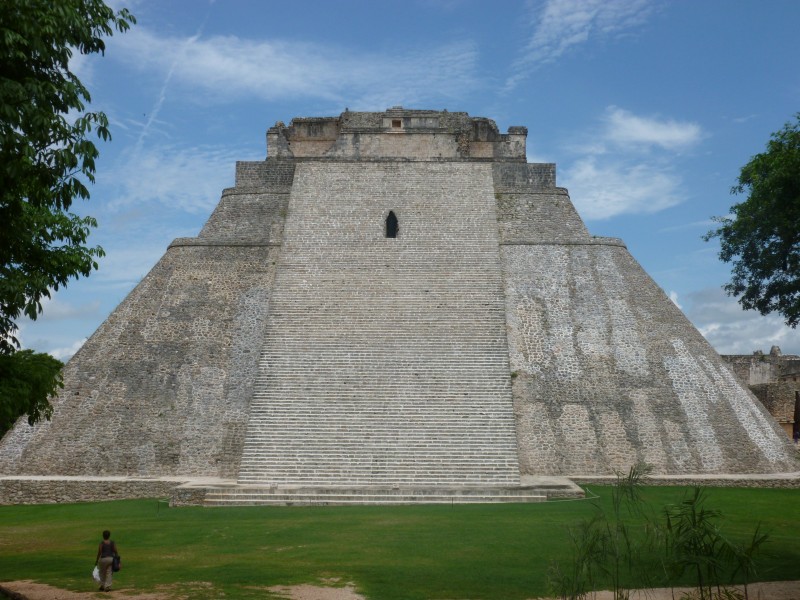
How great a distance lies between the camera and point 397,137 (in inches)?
889

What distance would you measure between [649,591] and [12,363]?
5521 millimetres

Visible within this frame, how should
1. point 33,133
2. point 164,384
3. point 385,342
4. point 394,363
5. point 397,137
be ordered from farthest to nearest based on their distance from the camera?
point 397,137 < point 385,342 < point 394,363 < point 164,384 < point 33,133

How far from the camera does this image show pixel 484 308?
16875 millimetres

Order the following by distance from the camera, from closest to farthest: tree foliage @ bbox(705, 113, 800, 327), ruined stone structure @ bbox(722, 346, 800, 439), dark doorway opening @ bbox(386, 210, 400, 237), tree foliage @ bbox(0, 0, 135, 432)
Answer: tree foliage @ bbox(0, 0, 135, 432) → tree foliage @ bbox(705, 113, 800, 327) → dark doorway opening @ bbox(386, 210, 400, 237) → ruined stone structure @ bbox(722, 346, 800, 439)

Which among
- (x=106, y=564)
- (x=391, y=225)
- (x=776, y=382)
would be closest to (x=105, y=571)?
(x=106, y=564)

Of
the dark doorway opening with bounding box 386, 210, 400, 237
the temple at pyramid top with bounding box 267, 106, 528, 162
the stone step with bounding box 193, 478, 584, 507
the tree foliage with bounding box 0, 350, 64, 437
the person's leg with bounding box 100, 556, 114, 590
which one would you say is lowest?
the person's leg with bounding box 100, 556, 114, 590

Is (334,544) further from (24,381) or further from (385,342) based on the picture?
(385,342)

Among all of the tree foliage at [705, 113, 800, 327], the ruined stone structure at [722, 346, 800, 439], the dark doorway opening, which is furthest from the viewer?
the ruined stone structure at [722, 346, 800, 439]

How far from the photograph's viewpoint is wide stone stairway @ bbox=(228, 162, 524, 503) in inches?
540

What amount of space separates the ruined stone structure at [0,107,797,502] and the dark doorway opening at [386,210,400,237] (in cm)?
3

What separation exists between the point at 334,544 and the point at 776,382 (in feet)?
55.6

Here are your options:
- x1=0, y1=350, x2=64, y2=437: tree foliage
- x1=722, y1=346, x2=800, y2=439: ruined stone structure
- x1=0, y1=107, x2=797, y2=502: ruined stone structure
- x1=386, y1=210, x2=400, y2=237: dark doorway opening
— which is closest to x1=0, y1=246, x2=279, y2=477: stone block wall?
x1=0, y1=107, x2=797, y2=502: ruined stone structure

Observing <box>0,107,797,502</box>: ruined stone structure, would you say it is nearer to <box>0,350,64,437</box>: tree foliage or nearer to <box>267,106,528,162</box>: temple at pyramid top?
<box>267,106,528,162</box>: temple at pyramid top

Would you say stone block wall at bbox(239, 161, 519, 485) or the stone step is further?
stone block wall at bbox(239, 161, 519, 485)
